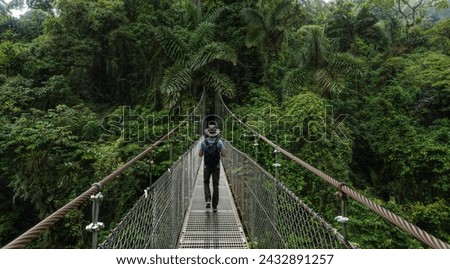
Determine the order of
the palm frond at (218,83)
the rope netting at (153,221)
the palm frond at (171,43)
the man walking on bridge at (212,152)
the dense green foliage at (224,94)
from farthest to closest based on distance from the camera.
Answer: the palm frond at (218,83), the palm frond at (171,43), the dense green foliage at (224,94), the man walking on bridge at (212,152), the rope netting at (153,221)

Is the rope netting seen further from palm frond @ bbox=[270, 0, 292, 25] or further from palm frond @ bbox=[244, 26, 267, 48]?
palm frond @ bbox=[270, 0, 292, 25]

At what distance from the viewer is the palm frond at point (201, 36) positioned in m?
9.02

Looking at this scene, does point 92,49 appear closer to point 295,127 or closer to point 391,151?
point 295,127

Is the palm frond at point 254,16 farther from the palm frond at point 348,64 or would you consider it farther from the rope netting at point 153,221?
the rope netting at point 153,221

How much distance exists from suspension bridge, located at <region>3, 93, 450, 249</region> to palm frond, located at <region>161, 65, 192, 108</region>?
4820mm

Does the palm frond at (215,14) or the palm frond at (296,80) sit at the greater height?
the palm frond at (215,14)

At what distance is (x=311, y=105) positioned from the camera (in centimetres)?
625

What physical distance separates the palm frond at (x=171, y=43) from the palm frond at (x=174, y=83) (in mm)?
472

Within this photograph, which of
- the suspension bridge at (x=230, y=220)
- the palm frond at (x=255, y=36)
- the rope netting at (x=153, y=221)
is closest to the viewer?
the suspension bridge at (x=230, y=220)

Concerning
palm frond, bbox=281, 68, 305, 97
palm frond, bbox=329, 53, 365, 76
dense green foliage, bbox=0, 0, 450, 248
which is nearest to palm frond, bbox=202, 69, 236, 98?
dense green foliage, bbox=0, 0, 450, 248

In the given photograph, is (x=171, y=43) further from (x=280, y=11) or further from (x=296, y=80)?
(x=296, y=80)

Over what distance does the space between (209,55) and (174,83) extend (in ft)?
4.13

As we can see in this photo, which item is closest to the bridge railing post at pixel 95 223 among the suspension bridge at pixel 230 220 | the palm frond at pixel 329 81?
the suspension bridge at pixel 230 220

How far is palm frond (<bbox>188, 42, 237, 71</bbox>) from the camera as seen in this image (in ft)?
28.0
